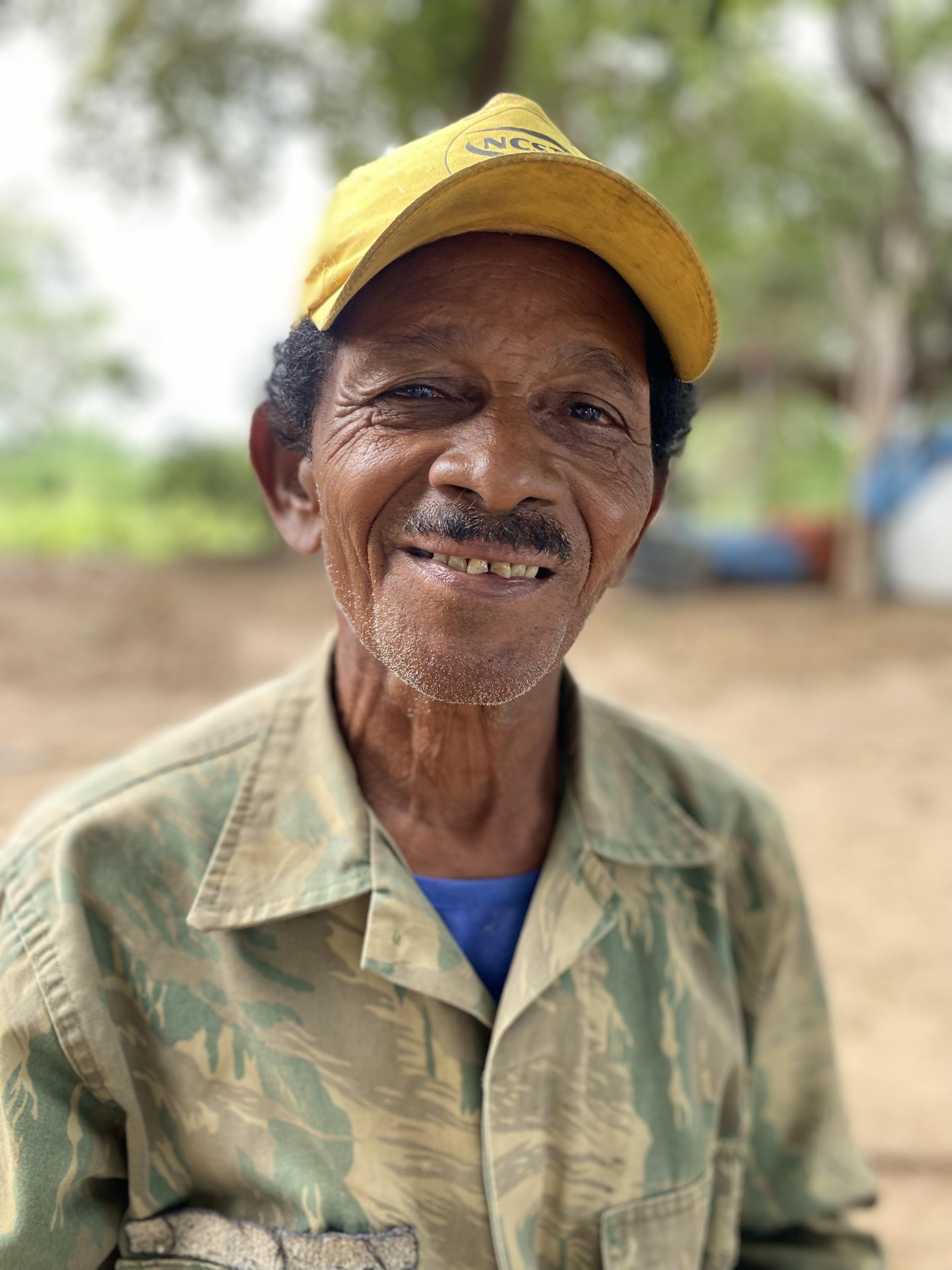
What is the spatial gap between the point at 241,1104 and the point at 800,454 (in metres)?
18.7

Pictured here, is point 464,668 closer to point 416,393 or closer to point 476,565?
point 476,565

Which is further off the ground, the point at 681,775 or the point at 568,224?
the point at 568,224

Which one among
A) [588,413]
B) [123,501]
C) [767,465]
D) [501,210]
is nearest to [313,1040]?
[588,413]

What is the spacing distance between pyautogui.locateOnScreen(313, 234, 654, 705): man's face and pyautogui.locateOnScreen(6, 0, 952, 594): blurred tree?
6.33 meters

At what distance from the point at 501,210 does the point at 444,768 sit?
0.77 metres

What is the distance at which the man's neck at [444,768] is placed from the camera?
1543 mm

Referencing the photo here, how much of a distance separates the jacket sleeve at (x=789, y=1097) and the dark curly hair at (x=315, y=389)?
682 mm

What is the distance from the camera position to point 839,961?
4.25m

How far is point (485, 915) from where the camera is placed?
1533 millimetres

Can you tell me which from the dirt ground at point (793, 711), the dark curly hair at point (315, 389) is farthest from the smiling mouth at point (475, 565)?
the dirt ground at point (793, 711)

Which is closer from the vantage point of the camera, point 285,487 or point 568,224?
point 568,224

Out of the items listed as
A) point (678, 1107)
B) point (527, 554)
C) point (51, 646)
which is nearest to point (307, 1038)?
point (678, 1107)

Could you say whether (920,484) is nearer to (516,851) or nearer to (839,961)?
(839,961)

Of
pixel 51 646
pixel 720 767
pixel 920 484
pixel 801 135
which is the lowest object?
pixel 720 767
